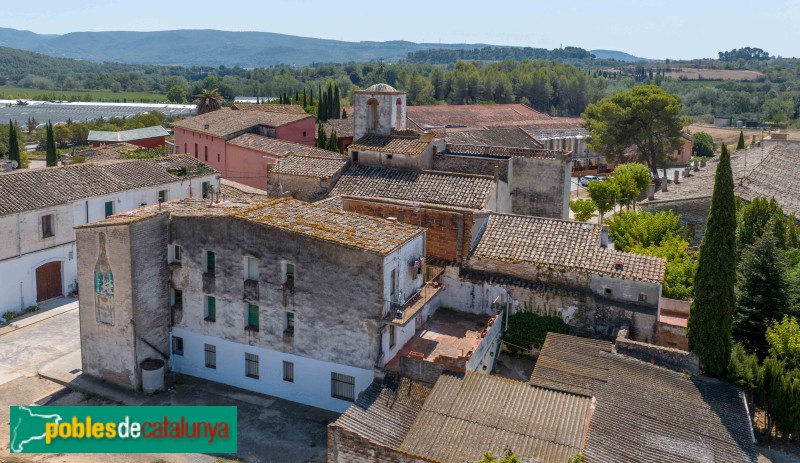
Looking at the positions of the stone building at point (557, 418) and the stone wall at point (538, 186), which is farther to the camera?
the stone wall at point (538, 186)

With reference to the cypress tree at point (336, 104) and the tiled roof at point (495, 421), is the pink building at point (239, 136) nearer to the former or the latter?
the cypress tree at point (336, 104)

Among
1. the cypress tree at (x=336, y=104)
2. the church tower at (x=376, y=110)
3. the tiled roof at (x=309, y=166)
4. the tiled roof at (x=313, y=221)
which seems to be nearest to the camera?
the tiled roof at (x=313, y=221)

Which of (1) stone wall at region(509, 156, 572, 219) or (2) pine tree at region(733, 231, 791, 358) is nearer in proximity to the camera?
(2) pine tree at region(733, 231, 791, 358)

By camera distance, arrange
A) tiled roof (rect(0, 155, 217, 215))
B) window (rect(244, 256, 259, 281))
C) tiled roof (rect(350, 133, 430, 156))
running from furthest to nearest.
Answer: tiled roof (rect(350, 133, 430, 156)), tiled roof (rect(0, 155, 217, 215)), window (rect(244, 256, 259, 281))

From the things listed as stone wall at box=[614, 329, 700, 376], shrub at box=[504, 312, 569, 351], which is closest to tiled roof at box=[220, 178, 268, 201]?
shrub at box=[504, 312, 569, 351]

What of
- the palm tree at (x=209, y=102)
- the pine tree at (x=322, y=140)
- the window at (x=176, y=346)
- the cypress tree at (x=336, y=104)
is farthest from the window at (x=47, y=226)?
the cypress tree at (x=336, y=104)

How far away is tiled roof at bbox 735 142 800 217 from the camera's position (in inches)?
1582

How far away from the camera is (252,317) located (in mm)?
24391

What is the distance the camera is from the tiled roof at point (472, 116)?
78.4m

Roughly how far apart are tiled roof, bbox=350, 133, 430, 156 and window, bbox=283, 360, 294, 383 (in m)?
13.7

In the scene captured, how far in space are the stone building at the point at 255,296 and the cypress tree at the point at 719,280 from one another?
9336 millimetres

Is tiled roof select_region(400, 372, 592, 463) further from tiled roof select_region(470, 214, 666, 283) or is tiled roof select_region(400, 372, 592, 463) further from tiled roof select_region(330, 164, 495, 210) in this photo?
tiled roof select_region(330, 164, 495, 210)

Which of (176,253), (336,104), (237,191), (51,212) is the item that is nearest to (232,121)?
(237,191)

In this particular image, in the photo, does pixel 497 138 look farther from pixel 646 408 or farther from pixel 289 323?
pixel 646 408
